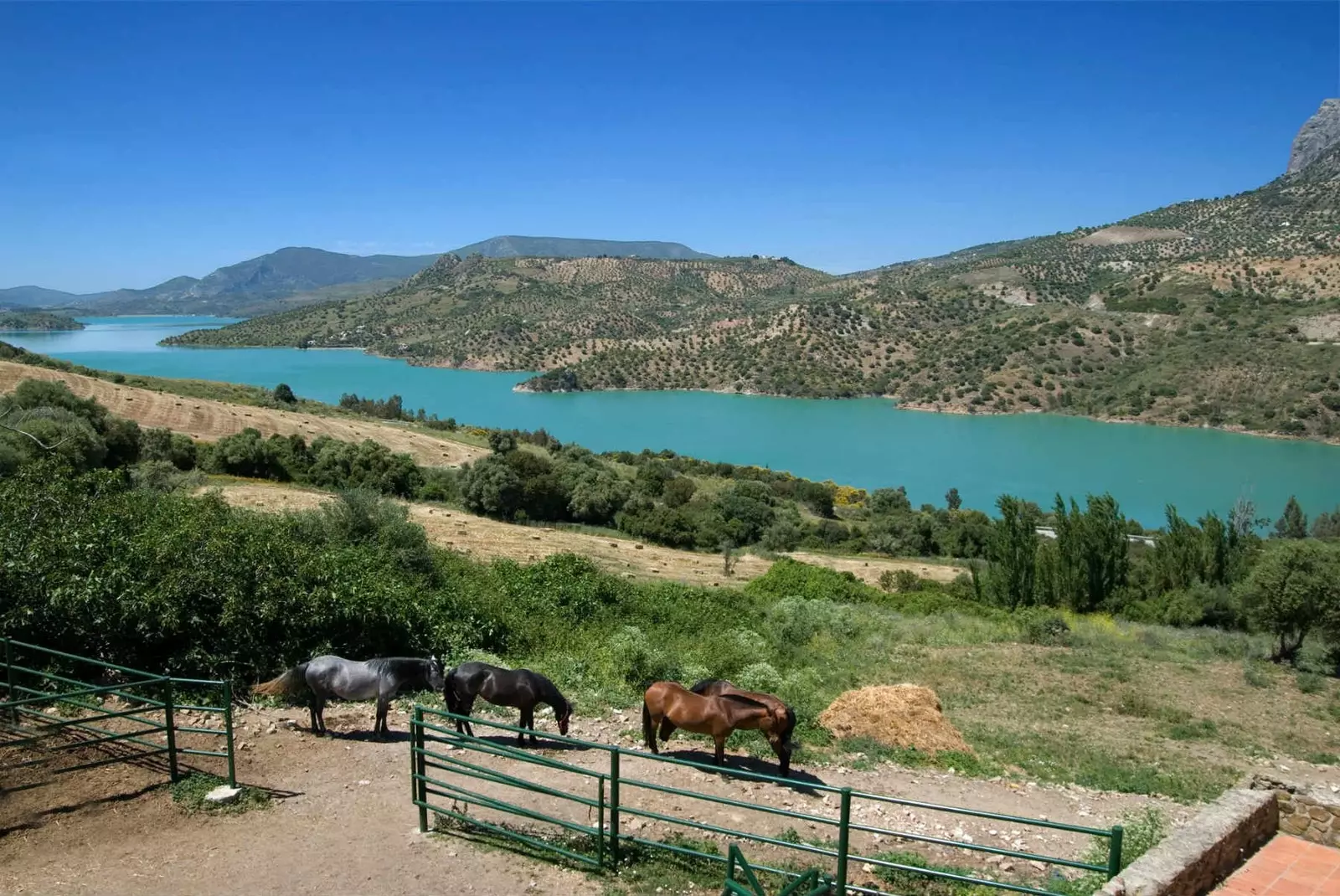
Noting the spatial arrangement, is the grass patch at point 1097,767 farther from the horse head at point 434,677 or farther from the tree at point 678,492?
the tree at point 678,492

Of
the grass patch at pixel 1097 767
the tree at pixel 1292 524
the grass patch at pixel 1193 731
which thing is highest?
the grass patch at pixel 1097 767

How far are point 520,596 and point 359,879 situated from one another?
33.3ft

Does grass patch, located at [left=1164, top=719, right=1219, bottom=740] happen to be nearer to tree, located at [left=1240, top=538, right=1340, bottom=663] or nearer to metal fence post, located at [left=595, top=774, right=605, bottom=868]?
tree, located at [left=1240, top=538, right=1340, bottom=663]

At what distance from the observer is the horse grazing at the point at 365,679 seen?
799 centimetres

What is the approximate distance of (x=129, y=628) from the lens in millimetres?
9289

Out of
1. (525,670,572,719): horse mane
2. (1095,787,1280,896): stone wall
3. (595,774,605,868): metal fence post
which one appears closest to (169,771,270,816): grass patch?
(525,670,572,719): horse mane

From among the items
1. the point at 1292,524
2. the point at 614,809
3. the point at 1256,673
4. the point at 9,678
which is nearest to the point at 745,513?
the point at 1256,673

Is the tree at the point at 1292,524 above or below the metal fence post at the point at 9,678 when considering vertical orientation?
below

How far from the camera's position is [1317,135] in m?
190

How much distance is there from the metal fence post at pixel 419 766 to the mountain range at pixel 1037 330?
87180 mm

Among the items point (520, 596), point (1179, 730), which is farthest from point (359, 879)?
point (1179, 730)

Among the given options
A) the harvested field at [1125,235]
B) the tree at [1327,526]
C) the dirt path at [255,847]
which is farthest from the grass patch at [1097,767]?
the harvested field at [1125,235]

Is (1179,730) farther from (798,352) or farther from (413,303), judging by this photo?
(413,303)

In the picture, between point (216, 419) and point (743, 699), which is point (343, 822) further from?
point (216, 419)
